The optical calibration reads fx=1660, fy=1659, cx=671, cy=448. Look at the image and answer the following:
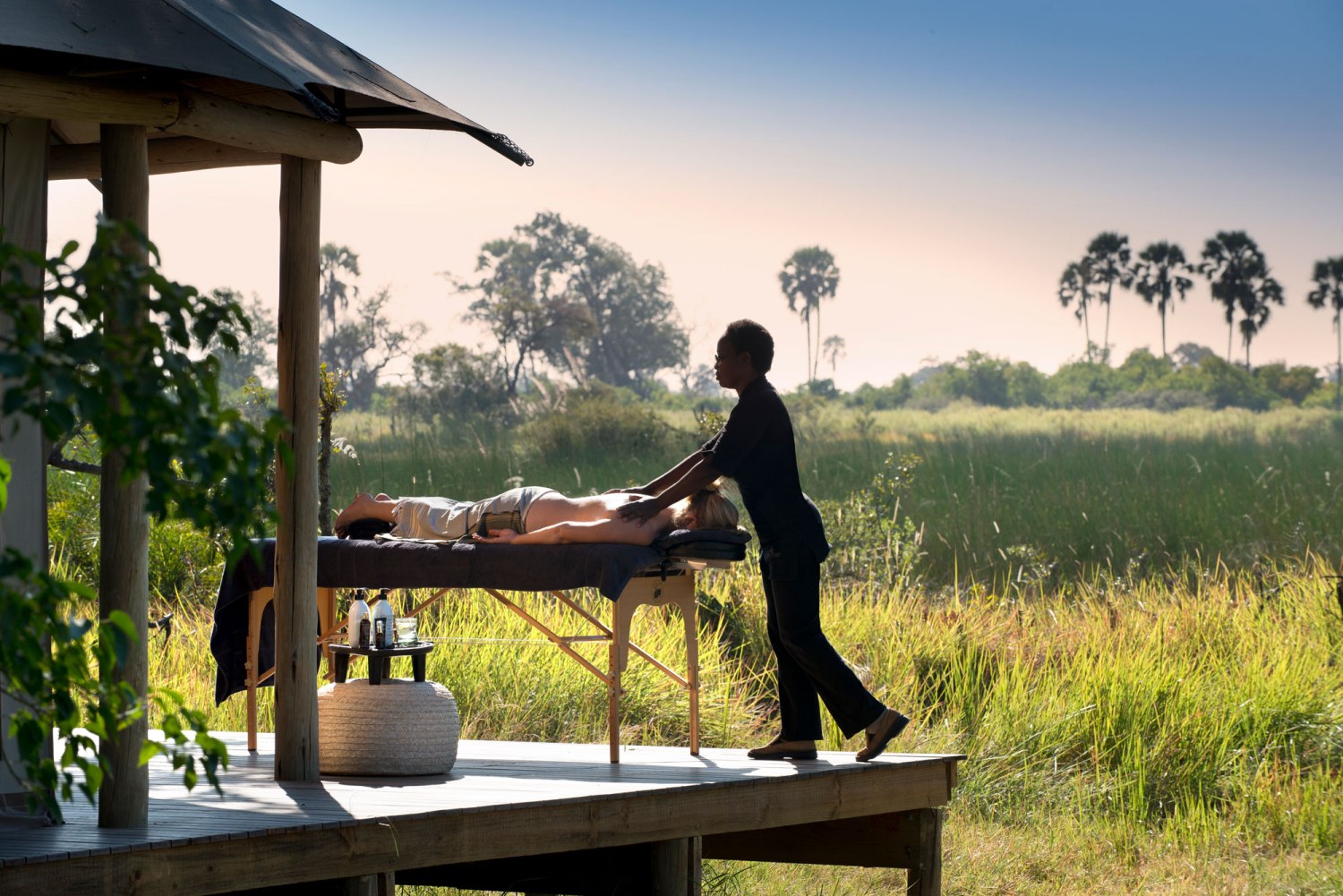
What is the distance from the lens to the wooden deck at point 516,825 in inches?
128

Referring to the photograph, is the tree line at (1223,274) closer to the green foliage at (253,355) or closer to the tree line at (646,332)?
the tree line at (646,332)

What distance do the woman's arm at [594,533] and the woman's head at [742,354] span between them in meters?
0.49

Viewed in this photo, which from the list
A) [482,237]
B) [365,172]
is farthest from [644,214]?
[365,172]

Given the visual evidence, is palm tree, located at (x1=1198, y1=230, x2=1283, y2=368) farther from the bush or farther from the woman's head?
the woman's head

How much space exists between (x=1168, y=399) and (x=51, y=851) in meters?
41.1

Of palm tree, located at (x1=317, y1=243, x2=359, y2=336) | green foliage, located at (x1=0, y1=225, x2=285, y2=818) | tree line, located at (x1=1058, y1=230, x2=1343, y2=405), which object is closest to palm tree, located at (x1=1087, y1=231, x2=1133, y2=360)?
tree line, located at (x1=1058, y1=230, x2=1343, y2=405)

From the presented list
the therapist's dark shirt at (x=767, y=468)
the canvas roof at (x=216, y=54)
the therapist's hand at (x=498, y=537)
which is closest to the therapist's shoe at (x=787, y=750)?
the therapist's dark shirt at (x=767, y=468)

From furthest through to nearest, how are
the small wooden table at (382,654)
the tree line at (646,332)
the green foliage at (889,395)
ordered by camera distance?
the green foliage at (889,395) < the tree line at (646,332) < the small wooden table at (382,654)

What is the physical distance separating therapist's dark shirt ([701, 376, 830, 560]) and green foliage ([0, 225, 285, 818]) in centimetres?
255

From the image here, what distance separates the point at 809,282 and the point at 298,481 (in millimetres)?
51587

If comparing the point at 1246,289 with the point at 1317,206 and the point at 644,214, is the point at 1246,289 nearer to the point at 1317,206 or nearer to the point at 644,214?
the point at 1317,206

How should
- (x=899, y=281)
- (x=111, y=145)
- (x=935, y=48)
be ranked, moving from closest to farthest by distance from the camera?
1. (x=111, y=145)
2. (x=935, y=48)
3. (x=899, y=281)

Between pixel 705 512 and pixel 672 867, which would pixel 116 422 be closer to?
pixel 672 867

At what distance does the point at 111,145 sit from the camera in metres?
3.49
